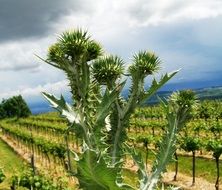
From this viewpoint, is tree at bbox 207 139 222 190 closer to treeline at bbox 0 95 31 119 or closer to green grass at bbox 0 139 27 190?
green grass at bbox 0 139 27 190

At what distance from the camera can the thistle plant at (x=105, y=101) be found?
7.00m

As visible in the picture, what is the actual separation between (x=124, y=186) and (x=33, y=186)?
30.9 m

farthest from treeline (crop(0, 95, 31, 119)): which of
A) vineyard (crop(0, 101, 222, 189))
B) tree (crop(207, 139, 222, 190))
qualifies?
tree (crop(207, 139, 222, 190))

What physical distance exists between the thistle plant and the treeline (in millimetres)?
157470

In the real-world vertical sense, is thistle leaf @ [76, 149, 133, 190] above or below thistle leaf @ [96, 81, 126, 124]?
below

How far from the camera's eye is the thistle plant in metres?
7.00

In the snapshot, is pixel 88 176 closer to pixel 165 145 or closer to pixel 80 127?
pixel 80 127

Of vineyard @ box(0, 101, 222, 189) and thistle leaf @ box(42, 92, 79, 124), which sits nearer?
thistle leaf @ box(42, 92, 79, 124)

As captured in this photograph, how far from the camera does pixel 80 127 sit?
22.5ft

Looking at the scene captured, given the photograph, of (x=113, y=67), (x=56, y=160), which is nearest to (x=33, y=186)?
(x=113, y=67)

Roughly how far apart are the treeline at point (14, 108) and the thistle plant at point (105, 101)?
157 meters

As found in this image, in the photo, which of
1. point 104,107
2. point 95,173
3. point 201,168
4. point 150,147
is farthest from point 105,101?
point 150,147

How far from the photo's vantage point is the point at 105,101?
7.04 m

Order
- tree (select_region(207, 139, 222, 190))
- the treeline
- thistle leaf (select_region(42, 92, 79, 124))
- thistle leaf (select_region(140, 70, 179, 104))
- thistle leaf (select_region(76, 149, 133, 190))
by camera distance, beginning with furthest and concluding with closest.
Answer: the treeline
tree (select_region(207, 139, 222, 190))
thistle leaf (select_region(140, 70, 179, 104))
thistle leaf (select_region(42, 92, 79, 124))
thistle leaf (select_region(76, 149, 133, 190))
